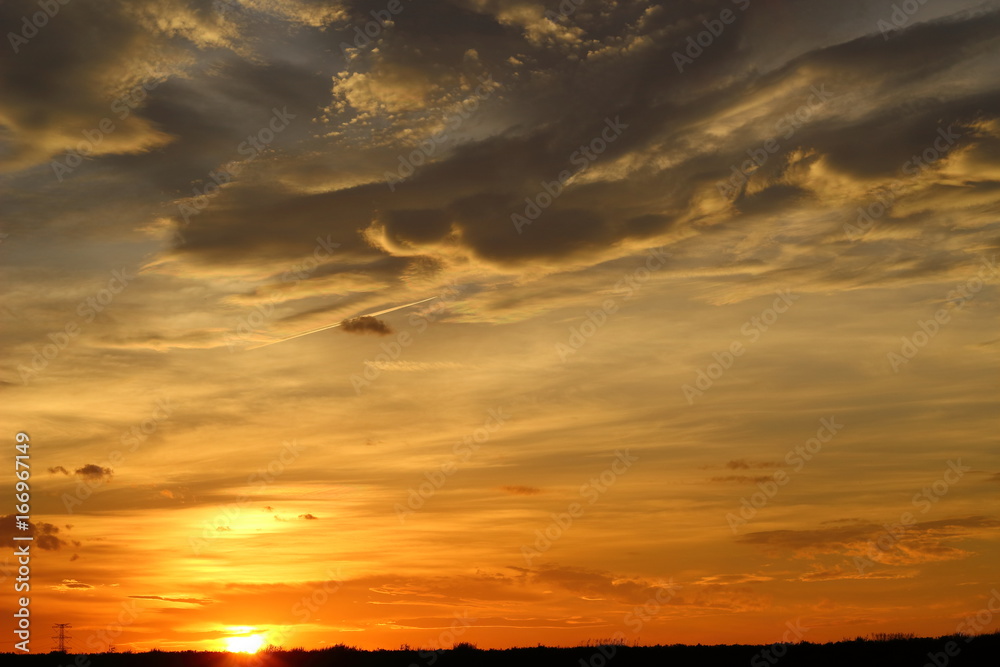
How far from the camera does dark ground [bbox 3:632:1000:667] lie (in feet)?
108

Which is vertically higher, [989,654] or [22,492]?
[22,492]

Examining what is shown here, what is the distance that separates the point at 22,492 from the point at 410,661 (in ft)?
55.3

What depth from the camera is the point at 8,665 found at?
39375 millimetres

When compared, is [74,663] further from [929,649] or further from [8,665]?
[929,649]

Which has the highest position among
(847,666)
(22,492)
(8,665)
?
(22,492)

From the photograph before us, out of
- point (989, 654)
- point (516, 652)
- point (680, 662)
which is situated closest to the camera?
point (989, 654)

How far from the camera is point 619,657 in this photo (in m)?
36.8

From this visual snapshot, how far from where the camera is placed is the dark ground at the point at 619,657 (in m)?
32.8

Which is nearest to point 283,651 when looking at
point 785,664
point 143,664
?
point 143,664

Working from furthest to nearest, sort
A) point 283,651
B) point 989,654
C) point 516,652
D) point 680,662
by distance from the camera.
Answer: point 283,651 → point 516,652 → point 680,662 → point 989,654

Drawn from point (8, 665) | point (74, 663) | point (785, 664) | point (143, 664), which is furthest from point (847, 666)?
point (8, 665)

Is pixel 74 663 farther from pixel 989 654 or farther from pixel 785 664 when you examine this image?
pixel 989 654

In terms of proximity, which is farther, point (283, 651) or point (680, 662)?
point (283, 651)

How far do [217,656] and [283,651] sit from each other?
2.77 metres
